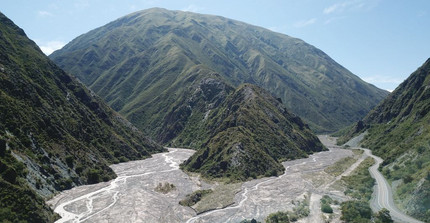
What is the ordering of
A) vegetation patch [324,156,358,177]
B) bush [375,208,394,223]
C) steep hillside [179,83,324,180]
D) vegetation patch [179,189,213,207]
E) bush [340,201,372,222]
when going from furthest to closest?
vegetation patch [324,156,358,177] → steep hillside [179,83,324,180] → vegetation patch [179,189,213,207] → bush [340,201,372,222] → bush [375,208,394,223]

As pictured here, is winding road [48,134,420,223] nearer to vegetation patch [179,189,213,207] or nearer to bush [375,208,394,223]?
bush [375,208,394,223]

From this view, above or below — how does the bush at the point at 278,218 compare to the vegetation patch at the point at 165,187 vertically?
above

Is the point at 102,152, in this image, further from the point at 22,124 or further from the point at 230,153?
the point at 230,153

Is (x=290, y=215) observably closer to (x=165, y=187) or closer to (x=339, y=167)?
(x=165, y=187)

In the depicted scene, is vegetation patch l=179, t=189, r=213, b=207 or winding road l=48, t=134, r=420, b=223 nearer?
winding road l=48, t=134, r=420, b=223

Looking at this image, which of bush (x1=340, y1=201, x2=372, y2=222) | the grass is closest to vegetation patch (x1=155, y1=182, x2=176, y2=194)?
bush (x1=340, y1=201, x2=372, y2=222)

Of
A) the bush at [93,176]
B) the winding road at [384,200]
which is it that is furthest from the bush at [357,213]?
the bush at [93,176]

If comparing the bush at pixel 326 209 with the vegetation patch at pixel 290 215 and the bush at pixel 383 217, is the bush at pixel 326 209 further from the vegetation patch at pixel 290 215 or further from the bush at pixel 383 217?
the bush at pixel 383 217
